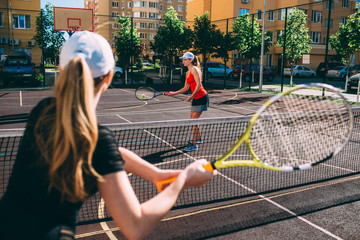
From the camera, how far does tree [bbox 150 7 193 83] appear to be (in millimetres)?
27766

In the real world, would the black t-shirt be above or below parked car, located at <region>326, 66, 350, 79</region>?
below

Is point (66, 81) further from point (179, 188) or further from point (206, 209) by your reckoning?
point (206, 209)

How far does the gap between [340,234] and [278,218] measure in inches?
30.0

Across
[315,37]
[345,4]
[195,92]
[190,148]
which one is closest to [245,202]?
[190,148]

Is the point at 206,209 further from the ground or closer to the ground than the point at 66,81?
closer to the ground

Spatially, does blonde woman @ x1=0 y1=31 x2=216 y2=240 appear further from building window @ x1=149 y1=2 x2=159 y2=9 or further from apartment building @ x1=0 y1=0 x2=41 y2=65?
building window @ x1=149 y1=2 x2=159 y2=9

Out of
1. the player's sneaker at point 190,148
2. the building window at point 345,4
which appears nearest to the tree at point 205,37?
the player's sneaker at point 190,148

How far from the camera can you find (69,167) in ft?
4.70

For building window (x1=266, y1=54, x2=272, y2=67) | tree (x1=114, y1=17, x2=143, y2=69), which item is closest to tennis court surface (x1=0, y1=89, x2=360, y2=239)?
tree (x1=114, y1=17, x2=143, y2=69)

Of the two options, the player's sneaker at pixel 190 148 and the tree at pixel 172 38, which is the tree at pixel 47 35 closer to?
the tree at pixel 172 38

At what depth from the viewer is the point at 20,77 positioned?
23.2m

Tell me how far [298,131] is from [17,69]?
23.9m

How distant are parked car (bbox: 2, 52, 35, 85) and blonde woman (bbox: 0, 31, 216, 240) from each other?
23.8 metres

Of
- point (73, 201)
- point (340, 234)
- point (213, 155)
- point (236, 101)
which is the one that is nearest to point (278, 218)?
point (340, 234)
